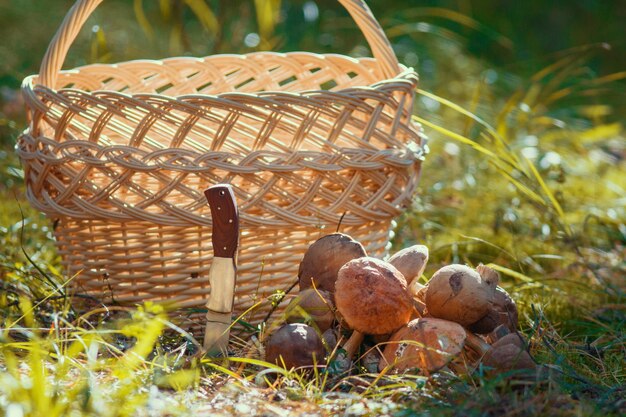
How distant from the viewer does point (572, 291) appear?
182 cm

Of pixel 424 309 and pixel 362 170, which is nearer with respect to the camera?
pixel 424 309

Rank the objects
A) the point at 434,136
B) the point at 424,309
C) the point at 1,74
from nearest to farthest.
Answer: the point at 424,309
the point at 434,136
the point at 1,74

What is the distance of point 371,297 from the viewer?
120cm

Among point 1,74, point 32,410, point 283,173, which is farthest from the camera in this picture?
point 1,74

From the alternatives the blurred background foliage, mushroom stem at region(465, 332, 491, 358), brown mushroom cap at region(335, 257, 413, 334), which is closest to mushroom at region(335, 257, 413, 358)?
brown mushroom cap at region(335, 257, 413, 334)

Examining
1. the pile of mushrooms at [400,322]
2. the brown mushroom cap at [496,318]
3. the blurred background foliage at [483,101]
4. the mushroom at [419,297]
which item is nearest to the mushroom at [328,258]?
the pile of mushrooms at [400,322]

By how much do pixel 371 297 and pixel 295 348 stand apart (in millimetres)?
141

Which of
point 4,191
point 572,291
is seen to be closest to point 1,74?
point 4,191

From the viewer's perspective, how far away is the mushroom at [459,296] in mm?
1225

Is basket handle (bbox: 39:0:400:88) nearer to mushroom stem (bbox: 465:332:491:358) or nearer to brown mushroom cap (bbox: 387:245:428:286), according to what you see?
brown mushroom cap (bbox: 387:245:428:286)

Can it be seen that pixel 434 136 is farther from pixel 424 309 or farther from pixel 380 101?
pixel 424 309

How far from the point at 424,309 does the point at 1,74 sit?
2815mm

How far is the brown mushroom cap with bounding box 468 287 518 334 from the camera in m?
1.27

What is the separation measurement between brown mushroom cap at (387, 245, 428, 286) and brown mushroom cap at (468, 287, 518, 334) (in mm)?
126
